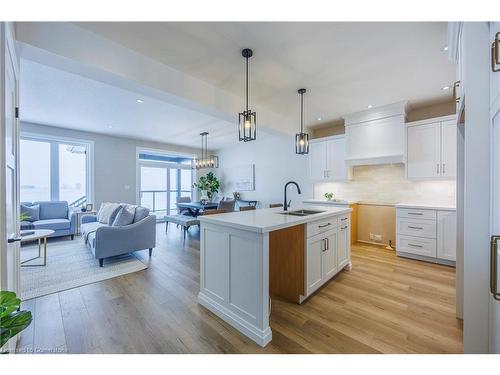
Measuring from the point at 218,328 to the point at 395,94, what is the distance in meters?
4.05

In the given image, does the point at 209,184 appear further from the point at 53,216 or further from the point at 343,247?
the point at 343,247

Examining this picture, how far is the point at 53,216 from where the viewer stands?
193 inches

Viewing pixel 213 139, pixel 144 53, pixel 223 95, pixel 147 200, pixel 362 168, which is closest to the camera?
pixel 144 53

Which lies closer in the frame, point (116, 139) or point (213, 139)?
point (116, 139)

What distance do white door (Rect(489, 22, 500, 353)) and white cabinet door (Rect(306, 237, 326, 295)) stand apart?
1.25 m

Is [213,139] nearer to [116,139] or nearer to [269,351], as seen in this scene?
[116,139]

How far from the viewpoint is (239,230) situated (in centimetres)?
176

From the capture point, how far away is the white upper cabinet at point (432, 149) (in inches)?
130

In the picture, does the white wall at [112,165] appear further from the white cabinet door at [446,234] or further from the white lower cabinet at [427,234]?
the white cabinet door at [446,234]

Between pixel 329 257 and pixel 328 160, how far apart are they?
2696 millimetres
